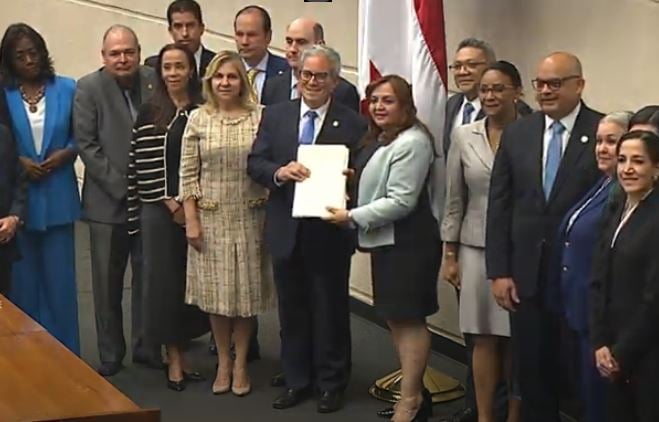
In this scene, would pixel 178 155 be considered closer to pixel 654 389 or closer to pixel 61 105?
pixel 61 105

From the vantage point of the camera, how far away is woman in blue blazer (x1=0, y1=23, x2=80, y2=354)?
255 inches

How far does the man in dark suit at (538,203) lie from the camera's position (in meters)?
5.04

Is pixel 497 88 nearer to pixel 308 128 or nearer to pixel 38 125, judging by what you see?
pixel 308 128

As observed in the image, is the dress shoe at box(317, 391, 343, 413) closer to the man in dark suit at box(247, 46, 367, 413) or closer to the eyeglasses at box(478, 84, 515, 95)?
the man in dark suit at box(247, 46, 367, 413)

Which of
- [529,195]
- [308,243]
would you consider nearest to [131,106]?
[308,243]

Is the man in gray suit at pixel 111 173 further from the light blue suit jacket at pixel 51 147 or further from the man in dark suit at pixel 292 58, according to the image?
the man in dark suit at pixel 292 58

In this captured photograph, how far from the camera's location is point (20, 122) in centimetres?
647

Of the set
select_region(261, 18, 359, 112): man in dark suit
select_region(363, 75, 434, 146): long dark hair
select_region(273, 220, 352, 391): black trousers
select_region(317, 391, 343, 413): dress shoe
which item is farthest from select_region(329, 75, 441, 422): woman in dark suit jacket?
select_region(261, 18, 359, 112): man in dark suit

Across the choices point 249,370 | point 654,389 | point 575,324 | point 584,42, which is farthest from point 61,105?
point 654,389

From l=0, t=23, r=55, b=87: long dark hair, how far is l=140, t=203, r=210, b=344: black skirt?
2.69 ft

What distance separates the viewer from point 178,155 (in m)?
6.35

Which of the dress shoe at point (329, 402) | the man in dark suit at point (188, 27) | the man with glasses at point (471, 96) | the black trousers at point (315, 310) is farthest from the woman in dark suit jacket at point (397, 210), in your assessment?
the man in dark suit at point (188, 27)

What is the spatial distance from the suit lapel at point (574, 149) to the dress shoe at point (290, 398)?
1.81 metres

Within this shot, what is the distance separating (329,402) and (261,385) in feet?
1.74
